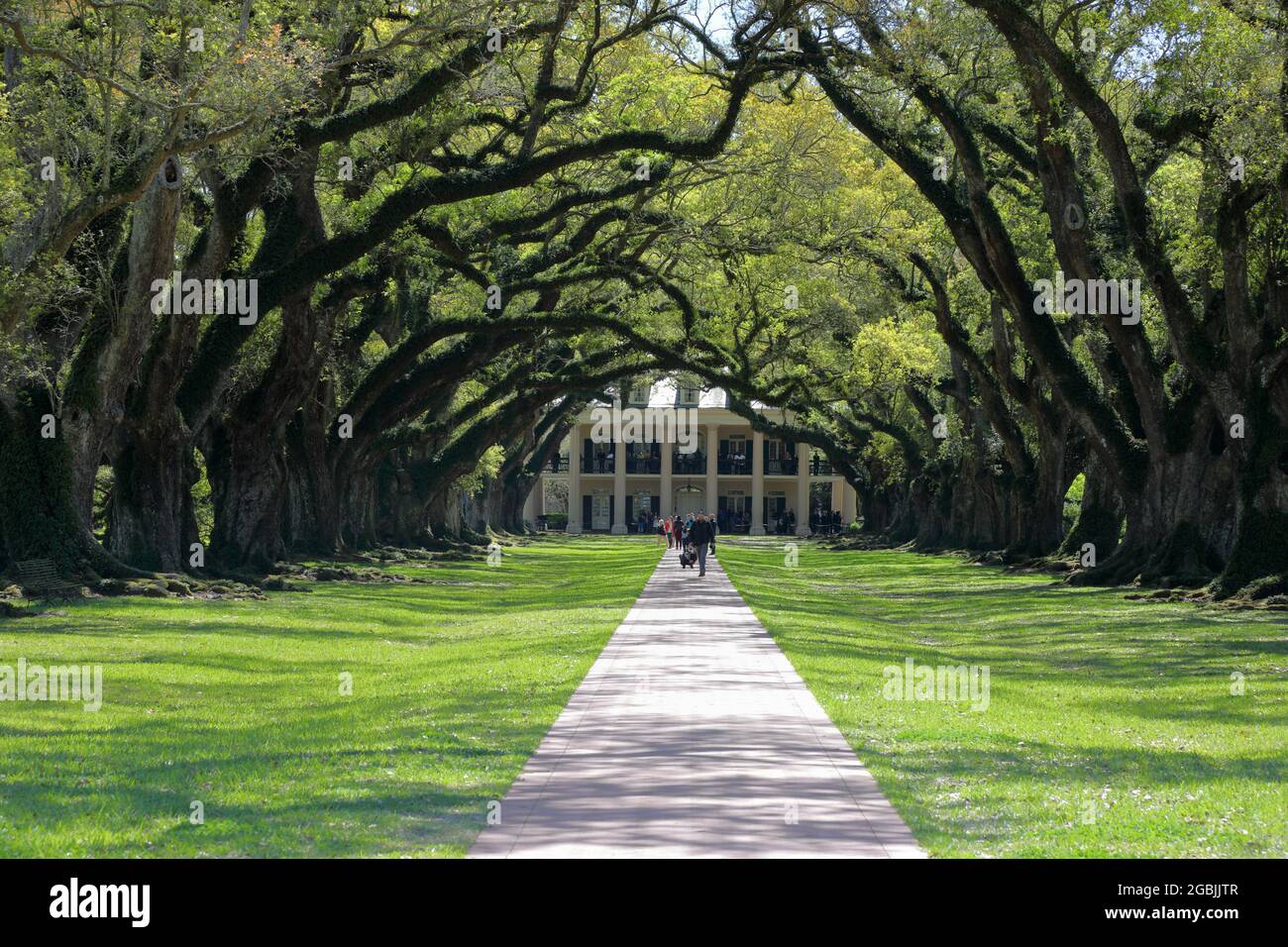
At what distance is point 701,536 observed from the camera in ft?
131

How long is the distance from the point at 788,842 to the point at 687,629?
1473cm

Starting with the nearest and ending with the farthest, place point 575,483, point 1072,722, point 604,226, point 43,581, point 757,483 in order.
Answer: point 1072,722, point 43,581, point 604,226, point 757,483, point 575,483

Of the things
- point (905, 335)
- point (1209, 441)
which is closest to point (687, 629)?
point (1209, 441)

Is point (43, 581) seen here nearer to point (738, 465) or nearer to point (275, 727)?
point (275, 727)

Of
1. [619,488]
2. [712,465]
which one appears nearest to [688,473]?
[712,465]

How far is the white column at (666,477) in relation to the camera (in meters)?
106

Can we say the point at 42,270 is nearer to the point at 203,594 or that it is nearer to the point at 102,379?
the point at 102,379

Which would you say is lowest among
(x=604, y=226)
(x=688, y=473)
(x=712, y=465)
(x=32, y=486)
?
(x=32, y=486)

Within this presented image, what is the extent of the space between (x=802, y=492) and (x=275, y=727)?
3722 inches

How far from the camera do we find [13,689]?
15.2 metres
